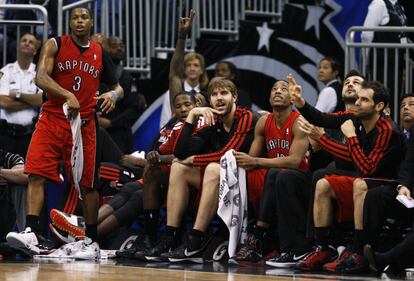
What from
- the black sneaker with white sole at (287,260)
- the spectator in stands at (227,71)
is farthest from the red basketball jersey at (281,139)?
the spectator in stands at (227,71)

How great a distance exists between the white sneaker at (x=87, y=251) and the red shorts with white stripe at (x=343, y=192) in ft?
7.62

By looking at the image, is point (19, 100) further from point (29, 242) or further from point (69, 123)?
point (29, 242)

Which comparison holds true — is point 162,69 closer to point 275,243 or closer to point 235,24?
point 235,24

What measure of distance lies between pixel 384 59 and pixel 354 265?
Answer: 3344mm

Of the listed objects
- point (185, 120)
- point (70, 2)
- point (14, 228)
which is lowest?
point (14, 228)

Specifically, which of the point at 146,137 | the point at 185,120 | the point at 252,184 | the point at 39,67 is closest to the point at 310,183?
the point at 252,184

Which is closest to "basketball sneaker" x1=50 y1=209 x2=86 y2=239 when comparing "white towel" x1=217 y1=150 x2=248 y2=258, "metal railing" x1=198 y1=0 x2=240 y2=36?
"white towel" x1=217 y1=150 x2=248 y2=258

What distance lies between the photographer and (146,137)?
14.6m

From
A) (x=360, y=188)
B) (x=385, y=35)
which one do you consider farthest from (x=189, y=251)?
(x=385, y=35)

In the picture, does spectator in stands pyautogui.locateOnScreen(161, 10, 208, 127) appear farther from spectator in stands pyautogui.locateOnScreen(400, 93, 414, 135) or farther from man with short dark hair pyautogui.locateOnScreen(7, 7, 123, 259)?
spectator in stands pyautogui.locateOnScreen(400, 93, 414, 135)

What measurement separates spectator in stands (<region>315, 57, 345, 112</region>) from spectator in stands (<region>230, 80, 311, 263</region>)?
1629mm

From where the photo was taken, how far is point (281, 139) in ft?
38.3

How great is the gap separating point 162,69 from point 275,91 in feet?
11.6

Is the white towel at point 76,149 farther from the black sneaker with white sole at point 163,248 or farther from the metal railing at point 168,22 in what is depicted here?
the metal railing at point 168,22
